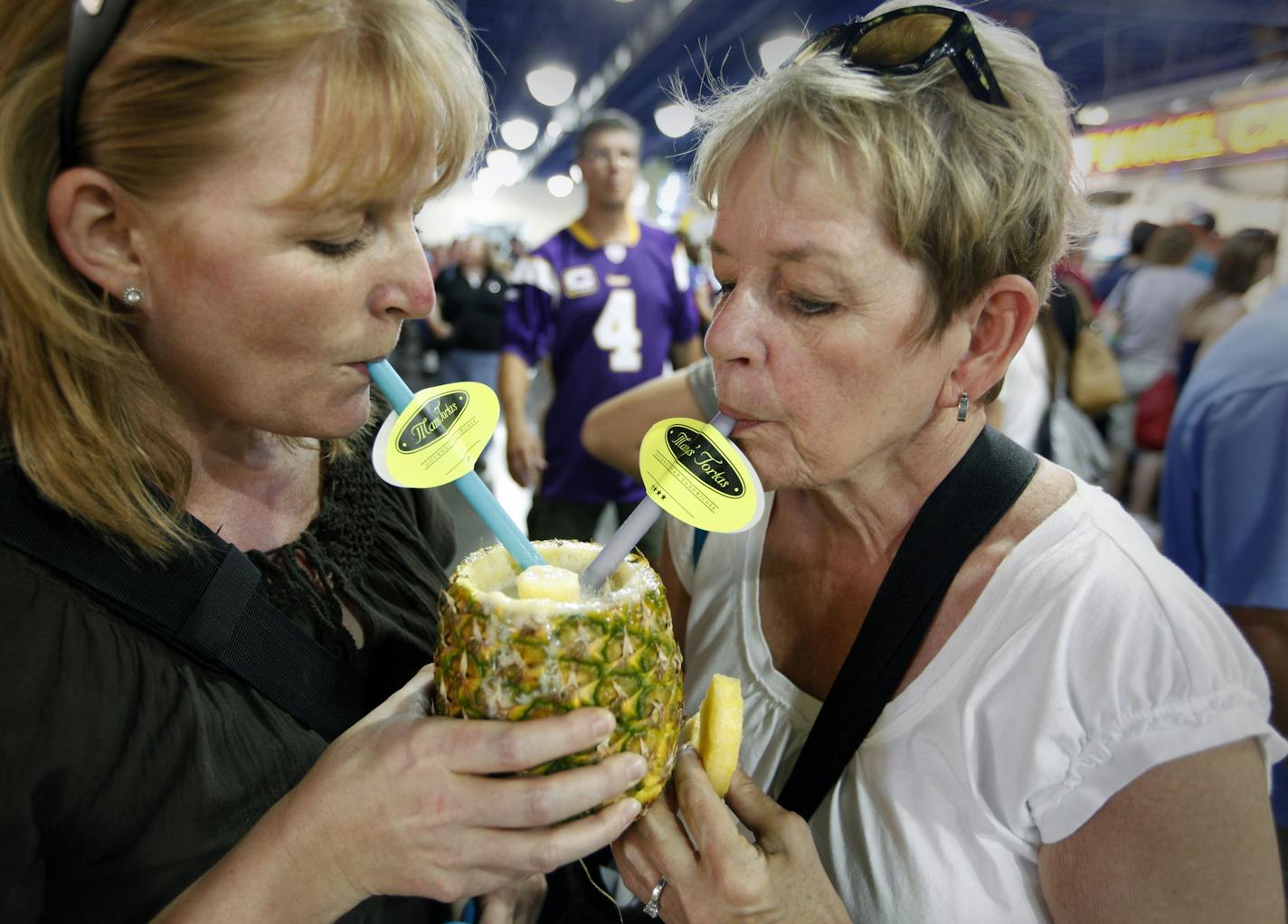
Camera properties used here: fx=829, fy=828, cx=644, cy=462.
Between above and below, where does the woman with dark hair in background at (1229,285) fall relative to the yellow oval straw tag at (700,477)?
below

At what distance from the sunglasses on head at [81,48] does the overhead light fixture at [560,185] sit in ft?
62.0

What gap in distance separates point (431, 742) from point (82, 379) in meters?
0.63

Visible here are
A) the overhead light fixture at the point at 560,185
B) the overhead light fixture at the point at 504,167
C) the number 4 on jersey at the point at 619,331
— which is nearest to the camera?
the number 4 on jersey at the point at 619,331

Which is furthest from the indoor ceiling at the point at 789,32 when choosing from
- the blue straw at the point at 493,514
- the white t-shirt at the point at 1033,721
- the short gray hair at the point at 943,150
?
the blue straw at the point at 493,514

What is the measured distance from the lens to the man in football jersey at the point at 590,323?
12.3 ft

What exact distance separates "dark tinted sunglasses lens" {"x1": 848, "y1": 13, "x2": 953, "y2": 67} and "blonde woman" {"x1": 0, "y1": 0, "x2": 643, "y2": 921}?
570 mm

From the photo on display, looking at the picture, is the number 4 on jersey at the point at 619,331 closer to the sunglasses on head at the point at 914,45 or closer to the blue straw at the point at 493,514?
the sunglasses on head at the point at 914,45

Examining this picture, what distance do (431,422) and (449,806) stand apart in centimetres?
45

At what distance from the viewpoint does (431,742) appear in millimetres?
867

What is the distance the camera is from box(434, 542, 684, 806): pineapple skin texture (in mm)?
898

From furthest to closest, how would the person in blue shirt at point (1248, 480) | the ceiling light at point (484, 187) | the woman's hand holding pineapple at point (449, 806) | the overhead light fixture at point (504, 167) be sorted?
the ceiling light at point (484, 187), the overhead light fixture at point (504, 167), the person in blue shirt at point (1248, 480), the woman's hand holding pineapple at point (449, 806)

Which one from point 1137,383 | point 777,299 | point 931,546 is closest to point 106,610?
point 777,299

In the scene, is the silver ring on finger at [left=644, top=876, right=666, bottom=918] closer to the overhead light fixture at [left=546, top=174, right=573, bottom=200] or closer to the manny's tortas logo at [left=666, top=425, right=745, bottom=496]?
the manny's tortas logo at [left=666, top=425, right=745, bottom=496]

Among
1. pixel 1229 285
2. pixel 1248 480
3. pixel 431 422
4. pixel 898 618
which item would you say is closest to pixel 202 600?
pixel 431 422
